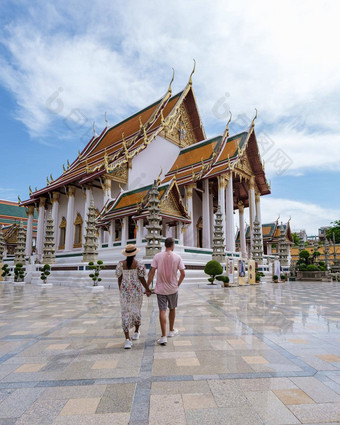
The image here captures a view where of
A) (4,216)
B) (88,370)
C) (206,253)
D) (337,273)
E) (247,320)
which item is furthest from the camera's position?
(4,216)

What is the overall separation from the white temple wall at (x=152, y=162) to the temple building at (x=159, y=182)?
75 mm

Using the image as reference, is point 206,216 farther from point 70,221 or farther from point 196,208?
point 70,221

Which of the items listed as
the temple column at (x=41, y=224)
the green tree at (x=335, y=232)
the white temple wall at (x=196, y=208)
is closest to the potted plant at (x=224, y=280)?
the white temple wall at (x=196, y=208)

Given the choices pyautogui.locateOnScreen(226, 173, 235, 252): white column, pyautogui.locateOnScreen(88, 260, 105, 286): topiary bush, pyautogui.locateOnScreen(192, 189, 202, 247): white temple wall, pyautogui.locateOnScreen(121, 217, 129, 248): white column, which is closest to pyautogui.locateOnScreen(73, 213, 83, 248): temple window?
pyautogui.locateOnScreen(121, 217, 129, 248): white column

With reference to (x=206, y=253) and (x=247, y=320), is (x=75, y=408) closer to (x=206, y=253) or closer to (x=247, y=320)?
(x=247, y=320)

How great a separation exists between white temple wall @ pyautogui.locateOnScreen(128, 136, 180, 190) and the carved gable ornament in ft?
2.34

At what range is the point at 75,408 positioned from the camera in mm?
2330

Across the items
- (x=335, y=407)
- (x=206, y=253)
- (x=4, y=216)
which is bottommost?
(x=335, y=407)

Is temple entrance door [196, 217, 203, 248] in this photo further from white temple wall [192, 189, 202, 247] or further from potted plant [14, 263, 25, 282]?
potted plant [14, 263, 25, 282]

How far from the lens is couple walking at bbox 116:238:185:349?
162 inches

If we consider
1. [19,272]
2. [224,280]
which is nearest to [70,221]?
[19,272]

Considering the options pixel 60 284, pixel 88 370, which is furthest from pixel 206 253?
pixel 88 370

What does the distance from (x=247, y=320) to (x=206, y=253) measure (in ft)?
44.2

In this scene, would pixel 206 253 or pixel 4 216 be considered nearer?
pixel 206 253
